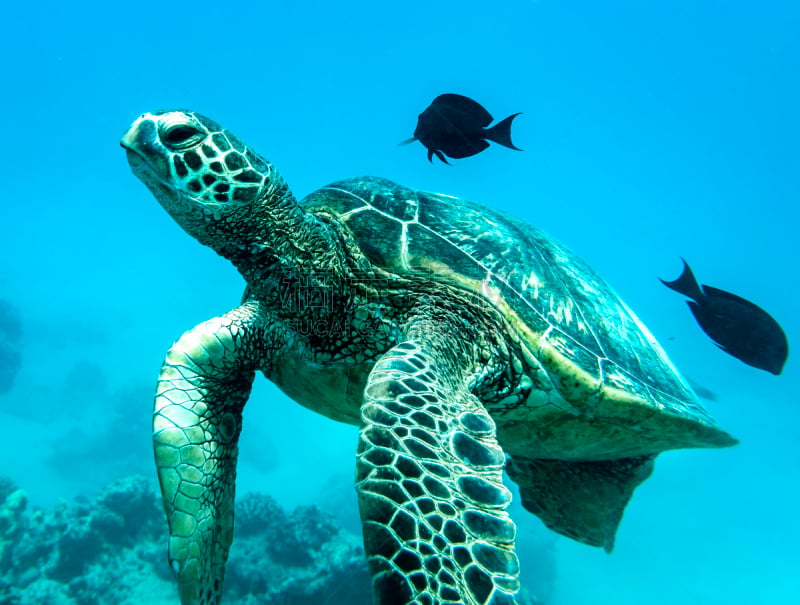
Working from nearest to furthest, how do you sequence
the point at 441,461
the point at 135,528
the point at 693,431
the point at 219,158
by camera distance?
the point at 441,461 → the point at 219,158 → the point at 693,431 → the point at 135,528

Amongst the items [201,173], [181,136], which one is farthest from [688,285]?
[181,136]

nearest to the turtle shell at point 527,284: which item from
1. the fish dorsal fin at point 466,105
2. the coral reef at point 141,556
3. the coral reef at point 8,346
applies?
the fish dorsal fin at point 466,105

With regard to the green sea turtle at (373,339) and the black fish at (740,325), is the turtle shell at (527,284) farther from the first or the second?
the black fish at (740,325)

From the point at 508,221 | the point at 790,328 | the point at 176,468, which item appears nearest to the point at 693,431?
the point at 508,221

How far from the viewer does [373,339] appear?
2684 millimetres

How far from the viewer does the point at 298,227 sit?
2695 mm

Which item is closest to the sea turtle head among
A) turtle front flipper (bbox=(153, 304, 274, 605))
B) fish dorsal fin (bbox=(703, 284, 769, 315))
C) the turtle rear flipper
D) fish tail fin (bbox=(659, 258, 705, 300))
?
turtle front flipper (bbox=(153, 304, 274, 605))

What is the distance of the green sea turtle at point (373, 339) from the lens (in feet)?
7.36

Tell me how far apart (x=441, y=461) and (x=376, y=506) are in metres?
Answer: 0.28

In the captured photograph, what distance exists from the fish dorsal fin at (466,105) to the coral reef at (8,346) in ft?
94.1

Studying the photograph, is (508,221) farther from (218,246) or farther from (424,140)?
(218,246)

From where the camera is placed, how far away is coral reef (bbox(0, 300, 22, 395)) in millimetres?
23772

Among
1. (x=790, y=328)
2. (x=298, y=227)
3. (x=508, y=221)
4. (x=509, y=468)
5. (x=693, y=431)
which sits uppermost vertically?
(x=790, y=328)

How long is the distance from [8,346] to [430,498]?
1212 inches
